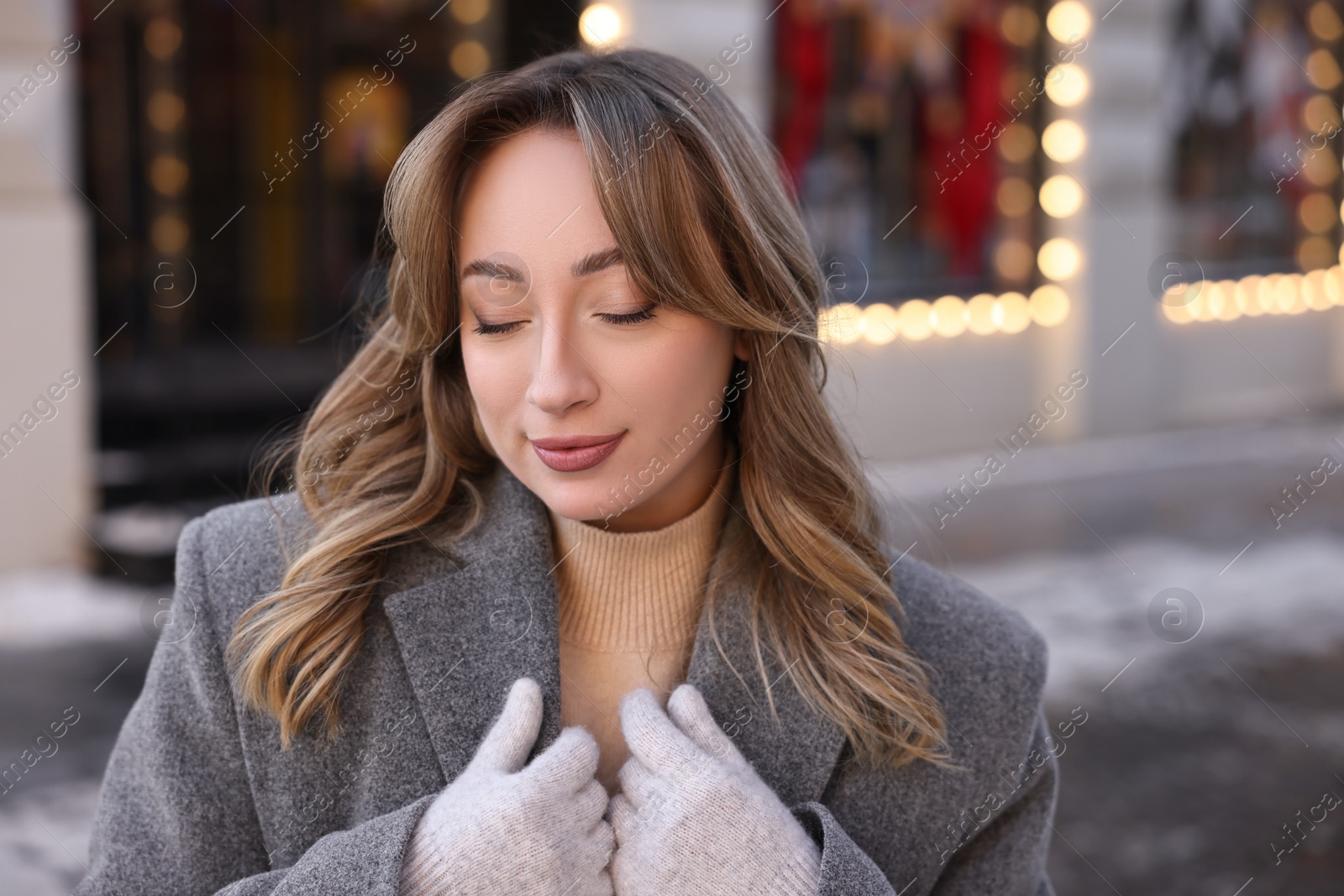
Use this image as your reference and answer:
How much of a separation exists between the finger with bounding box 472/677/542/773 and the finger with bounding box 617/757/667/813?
0.44 ft

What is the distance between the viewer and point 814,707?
6.19 ft

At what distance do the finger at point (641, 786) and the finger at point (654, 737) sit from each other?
12 millimetres

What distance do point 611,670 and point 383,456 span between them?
0.48m

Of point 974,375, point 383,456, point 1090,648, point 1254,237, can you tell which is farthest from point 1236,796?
point 1254,237

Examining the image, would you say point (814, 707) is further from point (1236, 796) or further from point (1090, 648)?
point (1090, 648)

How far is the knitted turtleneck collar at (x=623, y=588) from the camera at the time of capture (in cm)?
198

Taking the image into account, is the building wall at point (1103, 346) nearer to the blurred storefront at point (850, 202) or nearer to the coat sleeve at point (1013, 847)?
the blurred storefront at point (850, 202)

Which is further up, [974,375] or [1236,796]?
[974,375]

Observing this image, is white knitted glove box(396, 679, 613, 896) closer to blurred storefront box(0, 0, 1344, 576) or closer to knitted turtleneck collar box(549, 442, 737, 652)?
knitted turtleneck collar box(549, 442, 737, 652)

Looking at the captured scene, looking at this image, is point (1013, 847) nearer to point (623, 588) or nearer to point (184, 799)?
point (623, 588)

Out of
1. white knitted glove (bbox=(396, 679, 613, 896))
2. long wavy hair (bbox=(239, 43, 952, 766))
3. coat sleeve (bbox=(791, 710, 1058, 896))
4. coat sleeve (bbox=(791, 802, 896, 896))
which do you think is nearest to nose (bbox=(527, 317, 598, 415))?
long wavy hair (bbox=(239, 43, 952, 766))

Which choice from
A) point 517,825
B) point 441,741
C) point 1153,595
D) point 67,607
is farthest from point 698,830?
point 1153,595

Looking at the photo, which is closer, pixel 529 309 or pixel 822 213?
pixel 529 309

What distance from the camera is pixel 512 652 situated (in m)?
1.84
